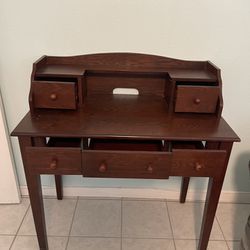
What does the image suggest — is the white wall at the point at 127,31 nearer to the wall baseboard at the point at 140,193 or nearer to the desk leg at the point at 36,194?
the desk leg at the point at 36,194

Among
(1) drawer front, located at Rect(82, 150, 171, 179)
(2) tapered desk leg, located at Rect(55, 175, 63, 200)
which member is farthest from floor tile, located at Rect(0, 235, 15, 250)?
(1) drawer front, located at Rect(82, 150, 171, 179)

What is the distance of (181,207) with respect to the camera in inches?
63.6

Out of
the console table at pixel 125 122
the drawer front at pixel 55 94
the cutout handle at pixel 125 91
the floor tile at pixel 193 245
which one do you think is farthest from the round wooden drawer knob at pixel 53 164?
the floor tile at pixel 193 245

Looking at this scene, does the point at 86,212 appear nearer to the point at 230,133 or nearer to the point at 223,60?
the point at 230,133

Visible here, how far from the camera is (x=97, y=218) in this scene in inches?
60.0

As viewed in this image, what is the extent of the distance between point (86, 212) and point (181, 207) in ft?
A: 1.92

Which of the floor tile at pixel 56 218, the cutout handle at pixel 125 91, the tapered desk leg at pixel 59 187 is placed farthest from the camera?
the tapered desk leg at pixel 59 187

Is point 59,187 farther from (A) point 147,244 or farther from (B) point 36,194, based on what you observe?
(A) point 147,244

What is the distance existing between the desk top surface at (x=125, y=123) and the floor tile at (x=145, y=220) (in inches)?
28.2

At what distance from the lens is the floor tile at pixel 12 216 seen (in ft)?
4.71

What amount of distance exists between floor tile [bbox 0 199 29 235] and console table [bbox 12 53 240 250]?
1.00 feet

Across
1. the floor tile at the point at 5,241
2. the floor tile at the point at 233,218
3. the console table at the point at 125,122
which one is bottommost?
the floor tile at the point at 233,218

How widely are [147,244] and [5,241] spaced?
0.75 m

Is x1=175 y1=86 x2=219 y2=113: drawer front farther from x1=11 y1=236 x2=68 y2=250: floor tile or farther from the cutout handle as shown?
x1=11 y1=236 x2=68 y2=250: floor tile
